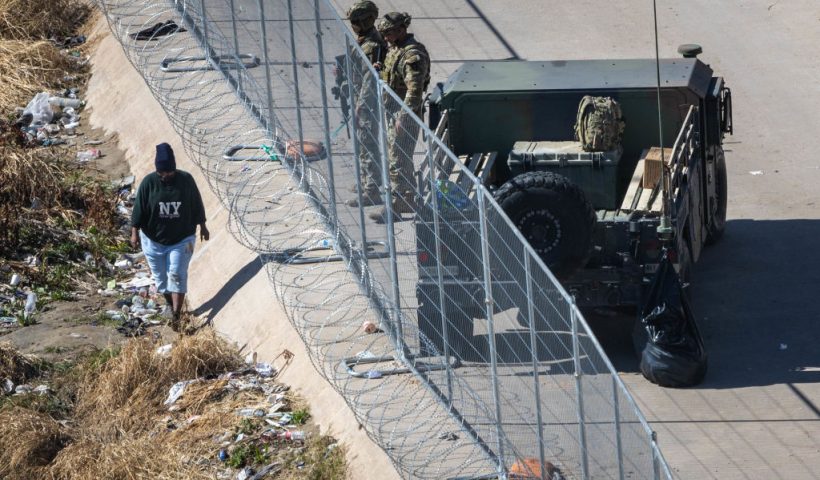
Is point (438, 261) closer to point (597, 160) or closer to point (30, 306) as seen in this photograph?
point (597, 160)

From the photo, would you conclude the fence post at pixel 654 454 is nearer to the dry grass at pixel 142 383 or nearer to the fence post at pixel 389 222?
the fence post at pixel 389 222

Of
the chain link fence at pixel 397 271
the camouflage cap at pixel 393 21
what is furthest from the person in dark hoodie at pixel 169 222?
the camouflage cap at pixel 393 21

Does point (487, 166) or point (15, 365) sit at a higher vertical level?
point (487, 166)

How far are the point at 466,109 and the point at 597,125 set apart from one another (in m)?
1.30

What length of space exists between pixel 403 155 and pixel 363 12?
4.11m

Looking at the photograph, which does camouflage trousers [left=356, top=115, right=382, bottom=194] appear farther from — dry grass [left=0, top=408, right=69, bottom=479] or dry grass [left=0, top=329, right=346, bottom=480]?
dry grass [left=0, top=408, right=69, bottom=479]

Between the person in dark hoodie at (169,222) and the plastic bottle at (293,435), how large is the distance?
2398 mm

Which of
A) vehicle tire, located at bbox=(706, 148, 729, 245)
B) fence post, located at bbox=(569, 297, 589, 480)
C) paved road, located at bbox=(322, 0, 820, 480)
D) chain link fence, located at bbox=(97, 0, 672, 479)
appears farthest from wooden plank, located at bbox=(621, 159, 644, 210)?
fence post, located at bbox=(569, 297, 589, 480)

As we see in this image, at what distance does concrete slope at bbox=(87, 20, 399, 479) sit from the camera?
32.6 ft

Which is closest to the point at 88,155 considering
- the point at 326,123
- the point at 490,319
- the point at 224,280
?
the point at 224,280

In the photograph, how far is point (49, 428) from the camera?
34.2 feet

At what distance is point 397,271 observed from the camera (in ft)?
30.4

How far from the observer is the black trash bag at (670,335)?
35.9 feet

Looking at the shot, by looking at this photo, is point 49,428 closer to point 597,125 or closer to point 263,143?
point 263,143
